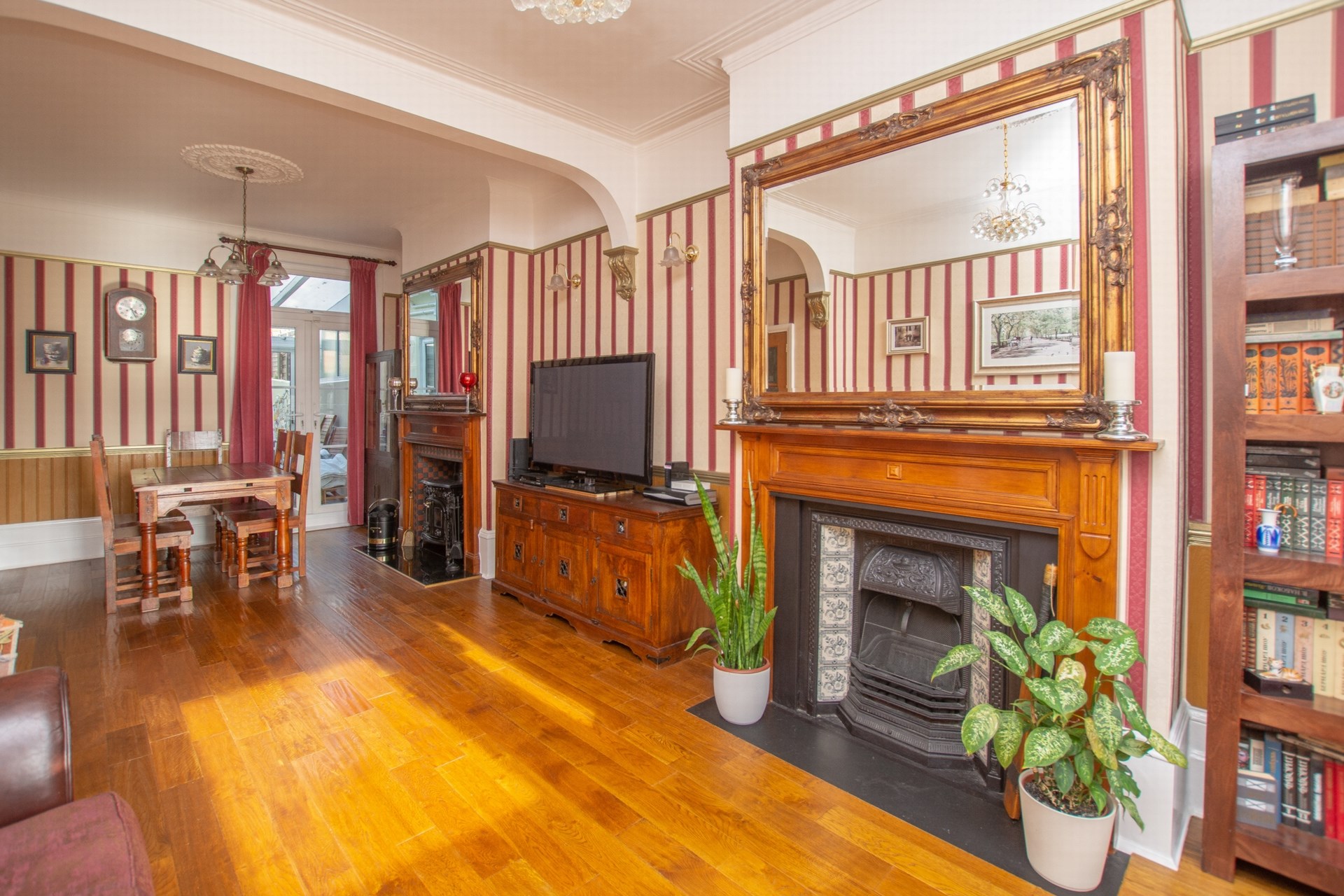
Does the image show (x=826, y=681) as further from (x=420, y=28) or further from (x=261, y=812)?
(x=420, y=28)

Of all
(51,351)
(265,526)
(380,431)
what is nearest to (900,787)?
(265,526)

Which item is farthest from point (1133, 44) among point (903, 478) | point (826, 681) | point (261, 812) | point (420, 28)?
point (261, 812)

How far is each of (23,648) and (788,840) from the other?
153 inches

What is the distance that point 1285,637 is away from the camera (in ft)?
5.68

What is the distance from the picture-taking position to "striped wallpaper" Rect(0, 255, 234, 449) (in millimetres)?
5004

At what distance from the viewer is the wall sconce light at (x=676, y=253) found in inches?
135

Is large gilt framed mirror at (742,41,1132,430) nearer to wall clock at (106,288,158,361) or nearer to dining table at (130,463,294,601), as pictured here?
dining table at (130,463,294,601)

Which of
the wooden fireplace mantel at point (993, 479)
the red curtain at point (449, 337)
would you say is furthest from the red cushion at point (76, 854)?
the red curtain at point (449, 337)

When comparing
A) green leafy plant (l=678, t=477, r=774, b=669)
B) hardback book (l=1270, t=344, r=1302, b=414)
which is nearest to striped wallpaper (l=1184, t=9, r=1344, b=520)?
hardback book (l=1270, t=344, r=1302, b=414)

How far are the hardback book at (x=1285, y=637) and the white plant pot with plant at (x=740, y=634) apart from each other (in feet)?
4.90

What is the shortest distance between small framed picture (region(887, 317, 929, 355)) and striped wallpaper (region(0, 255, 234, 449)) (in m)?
5.99

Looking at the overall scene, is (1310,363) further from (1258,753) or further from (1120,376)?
(1258,753)

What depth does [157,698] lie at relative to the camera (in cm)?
276

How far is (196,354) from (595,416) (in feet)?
13.9
